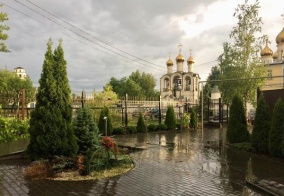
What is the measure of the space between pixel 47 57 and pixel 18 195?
4.32m

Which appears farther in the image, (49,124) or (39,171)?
(49,124)

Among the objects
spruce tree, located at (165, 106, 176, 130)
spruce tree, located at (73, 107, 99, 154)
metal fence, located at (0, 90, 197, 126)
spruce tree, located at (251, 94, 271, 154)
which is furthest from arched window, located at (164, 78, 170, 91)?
spruce tree, located at (73, 107, 99, 154)

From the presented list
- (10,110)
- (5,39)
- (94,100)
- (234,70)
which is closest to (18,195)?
(10,110)

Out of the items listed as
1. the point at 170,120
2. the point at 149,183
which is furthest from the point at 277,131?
the point at 170,120

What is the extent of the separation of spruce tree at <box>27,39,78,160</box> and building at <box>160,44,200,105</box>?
3698cm

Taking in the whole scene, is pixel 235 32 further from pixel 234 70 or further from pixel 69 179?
pixel 69 179

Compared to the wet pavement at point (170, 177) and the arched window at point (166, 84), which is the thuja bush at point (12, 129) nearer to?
the wet pavement at point (170, 177)

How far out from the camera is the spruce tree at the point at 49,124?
8180 mm

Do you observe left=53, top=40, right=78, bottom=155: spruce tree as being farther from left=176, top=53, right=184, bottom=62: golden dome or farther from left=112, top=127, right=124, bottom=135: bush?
left=176, top=53, right=184, bottom=62: golden dome

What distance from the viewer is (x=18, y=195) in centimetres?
573

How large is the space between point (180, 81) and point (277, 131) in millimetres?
37815

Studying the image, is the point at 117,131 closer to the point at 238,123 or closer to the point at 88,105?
the point at 88,105

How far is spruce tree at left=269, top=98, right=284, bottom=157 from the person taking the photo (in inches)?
360

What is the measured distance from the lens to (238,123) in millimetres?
12062
